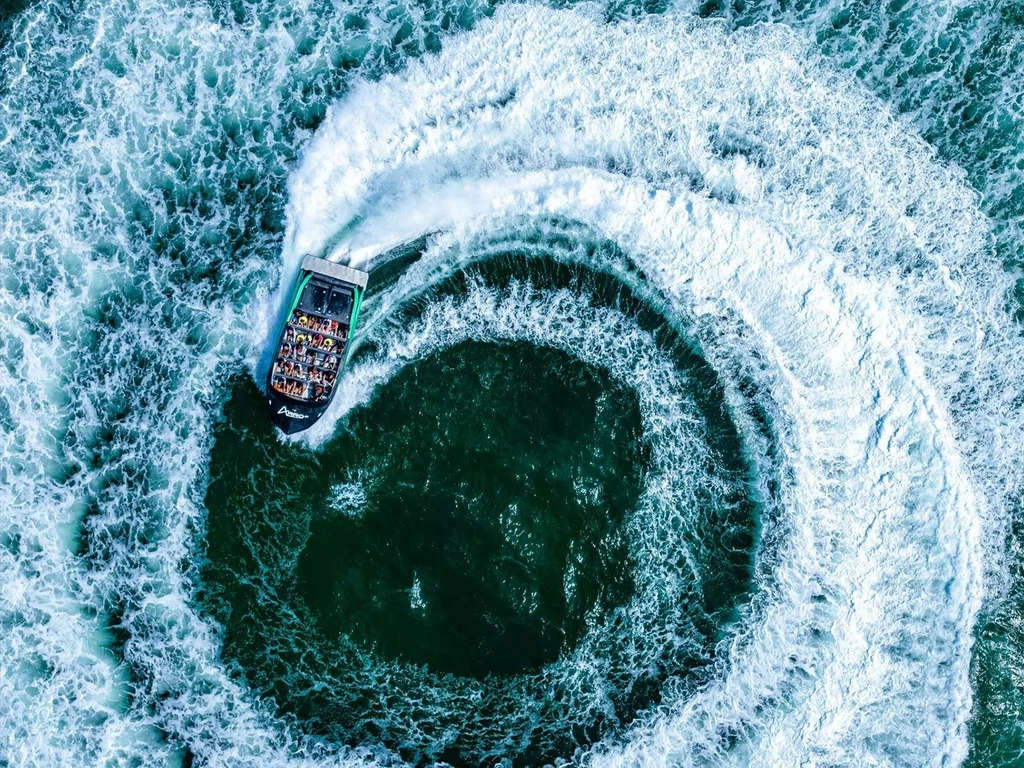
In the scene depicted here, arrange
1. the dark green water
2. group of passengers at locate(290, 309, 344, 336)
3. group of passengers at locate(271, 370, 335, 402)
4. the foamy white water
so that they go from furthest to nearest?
1. the foamy white water
2. the dark green water
3. group of passengers at locate(290, 309, 344, 336)
4. group of passengers at locate(271, 370, 335, 402)

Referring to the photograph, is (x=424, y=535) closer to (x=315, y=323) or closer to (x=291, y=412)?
(x=291, y=412)

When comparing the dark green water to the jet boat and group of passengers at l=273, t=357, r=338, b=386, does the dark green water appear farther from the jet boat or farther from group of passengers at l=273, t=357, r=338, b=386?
group of passengers at l=273, t=357, r=338, b=386

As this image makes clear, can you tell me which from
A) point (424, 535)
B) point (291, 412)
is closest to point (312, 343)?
point (291, 412)

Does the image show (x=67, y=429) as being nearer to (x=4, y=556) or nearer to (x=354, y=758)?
(x=4, y=556)

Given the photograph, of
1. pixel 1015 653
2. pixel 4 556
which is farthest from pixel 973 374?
pixel 4 556

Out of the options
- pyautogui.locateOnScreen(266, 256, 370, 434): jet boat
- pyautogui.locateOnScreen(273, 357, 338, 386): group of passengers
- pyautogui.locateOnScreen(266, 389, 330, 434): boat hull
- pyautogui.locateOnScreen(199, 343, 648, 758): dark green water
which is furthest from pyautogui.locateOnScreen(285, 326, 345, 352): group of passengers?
pyautogui.locateOnScreen(199, 343, 648, 758): dark green water

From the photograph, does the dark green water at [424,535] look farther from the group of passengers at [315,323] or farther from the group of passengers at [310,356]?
the group of passengers at [315,323]

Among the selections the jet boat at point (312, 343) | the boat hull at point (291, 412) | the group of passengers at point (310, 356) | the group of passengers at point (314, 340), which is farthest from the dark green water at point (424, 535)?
the group of passengers at point (314, 340)
